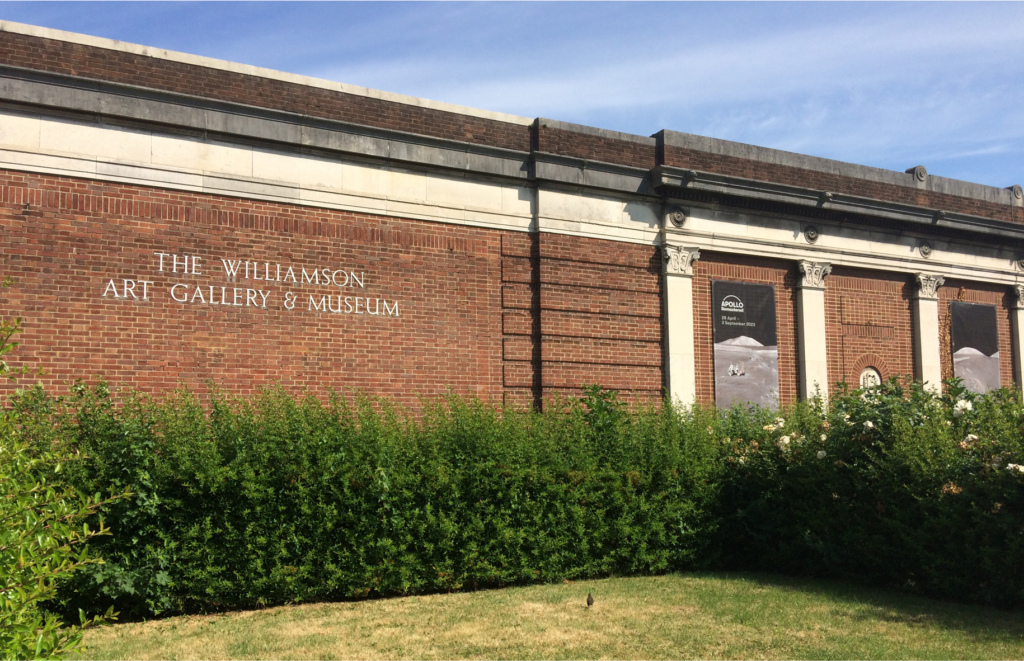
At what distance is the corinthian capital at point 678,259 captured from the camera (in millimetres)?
15312

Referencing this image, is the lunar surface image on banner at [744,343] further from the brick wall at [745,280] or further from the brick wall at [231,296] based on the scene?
the brick wall at [231,296]

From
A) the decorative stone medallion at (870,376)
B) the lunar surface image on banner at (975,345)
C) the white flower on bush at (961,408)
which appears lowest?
the white flower on bush at (961,408)

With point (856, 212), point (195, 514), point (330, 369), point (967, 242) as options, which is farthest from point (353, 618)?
point (967, 242)

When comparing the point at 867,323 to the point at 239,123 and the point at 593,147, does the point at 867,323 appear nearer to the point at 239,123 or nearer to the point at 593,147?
the point at 593,147

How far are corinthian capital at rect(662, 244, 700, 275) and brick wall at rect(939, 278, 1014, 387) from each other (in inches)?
259

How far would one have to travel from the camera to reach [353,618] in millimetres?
8234

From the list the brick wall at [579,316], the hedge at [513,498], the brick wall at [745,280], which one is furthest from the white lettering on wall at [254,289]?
the brick wall at [745,280]

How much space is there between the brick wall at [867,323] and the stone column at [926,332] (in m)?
0.14

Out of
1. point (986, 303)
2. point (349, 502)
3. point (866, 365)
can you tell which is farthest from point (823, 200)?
point (349, 502)

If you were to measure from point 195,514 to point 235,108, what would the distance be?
242 inches

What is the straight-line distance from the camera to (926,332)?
712 inches

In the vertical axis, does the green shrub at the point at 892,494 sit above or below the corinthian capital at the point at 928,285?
below

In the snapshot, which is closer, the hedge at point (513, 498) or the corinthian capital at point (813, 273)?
the hedge at point (513, 498)

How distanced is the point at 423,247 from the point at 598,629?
23.9ft
